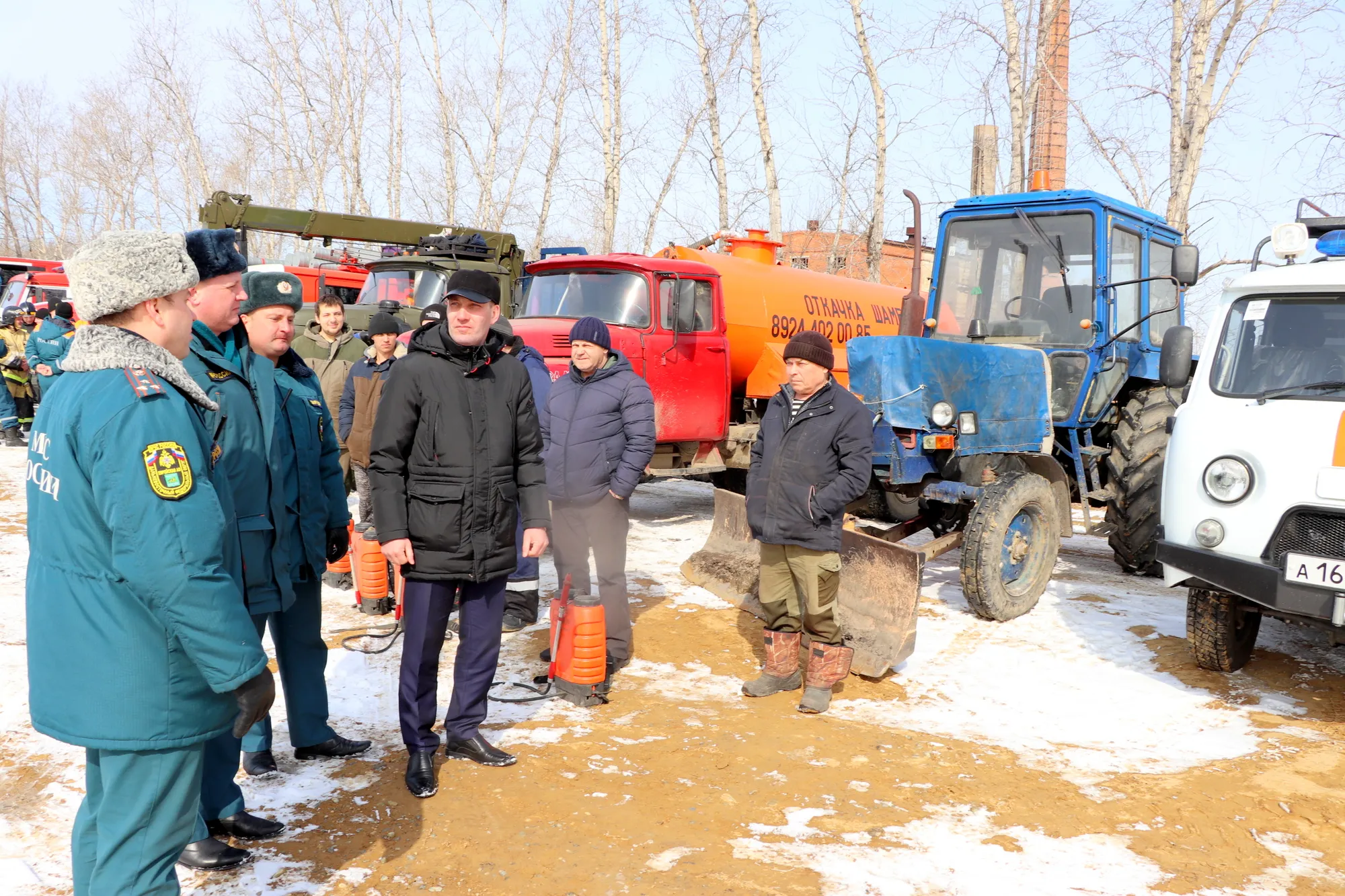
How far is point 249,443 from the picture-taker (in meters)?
3.28

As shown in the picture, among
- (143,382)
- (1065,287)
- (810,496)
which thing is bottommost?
(810,496)

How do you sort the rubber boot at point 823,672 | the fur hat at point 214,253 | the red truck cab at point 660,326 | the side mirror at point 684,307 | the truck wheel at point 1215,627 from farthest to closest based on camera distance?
the side mirror at point 684,307, the red truck cab at point 660,326, the truck wheel at point 1215,627, the rubber boot at point 823,672, the fur hat at point 214,253

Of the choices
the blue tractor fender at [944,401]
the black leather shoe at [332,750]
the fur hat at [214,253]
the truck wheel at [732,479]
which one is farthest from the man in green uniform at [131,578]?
the truck wheel at [732,479]

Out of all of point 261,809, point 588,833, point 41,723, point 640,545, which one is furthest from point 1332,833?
point 640,545

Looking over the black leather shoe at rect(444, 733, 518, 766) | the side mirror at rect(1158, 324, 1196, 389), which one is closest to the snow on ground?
the black leather shoe at rect(444, 733, 518, 766)

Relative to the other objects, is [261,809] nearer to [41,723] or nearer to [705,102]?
[41,723]

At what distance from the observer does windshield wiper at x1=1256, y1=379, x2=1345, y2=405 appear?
15.2 ft

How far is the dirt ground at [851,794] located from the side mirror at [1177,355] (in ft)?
5.37

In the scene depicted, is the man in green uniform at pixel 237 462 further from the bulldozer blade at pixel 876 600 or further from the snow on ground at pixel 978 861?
the bulldozer blade at pixel 876 600

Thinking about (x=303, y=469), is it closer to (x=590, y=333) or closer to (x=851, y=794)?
(x=590, y=333)

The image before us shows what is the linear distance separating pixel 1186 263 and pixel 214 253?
18.7ft

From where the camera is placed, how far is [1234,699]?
496cm

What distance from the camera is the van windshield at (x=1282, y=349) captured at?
4.74 meters

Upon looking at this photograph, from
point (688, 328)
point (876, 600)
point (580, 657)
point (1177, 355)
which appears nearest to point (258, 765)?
point (580, 657)
